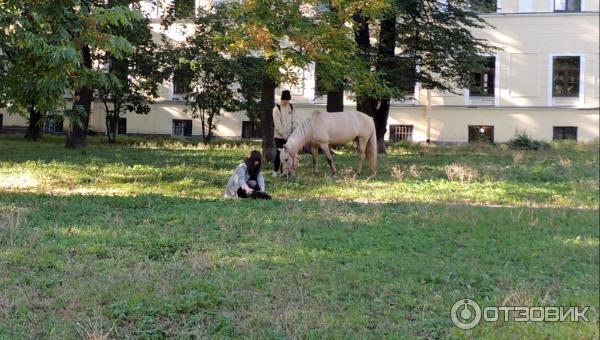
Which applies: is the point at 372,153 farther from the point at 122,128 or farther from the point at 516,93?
the point at 122,128

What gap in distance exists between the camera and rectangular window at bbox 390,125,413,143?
112 feet

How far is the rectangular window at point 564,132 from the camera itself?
3088cm

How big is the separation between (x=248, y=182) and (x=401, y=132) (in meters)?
24.5

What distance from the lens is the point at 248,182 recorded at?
10742 mm

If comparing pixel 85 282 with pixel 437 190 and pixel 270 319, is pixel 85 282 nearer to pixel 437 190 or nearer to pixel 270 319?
pixel 270 319

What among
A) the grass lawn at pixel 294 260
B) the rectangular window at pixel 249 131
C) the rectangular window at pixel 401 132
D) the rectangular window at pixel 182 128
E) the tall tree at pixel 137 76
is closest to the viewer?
the grass lawn at pixel 294 260

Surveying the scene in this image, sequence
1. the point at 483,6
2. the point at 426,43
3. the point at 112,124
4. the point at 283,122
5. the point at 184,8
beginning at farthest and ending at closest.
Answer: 1. the point at 112,124
2. the point at 184,8
3. the point at 483,6
4. the point at 426,43
5. the point at 283,122

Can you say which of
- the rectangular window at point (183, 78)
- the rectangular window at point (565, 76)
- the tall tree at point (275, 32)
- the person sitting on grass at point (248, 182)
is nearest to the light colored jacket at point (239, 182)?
the person sitting on grass at point (248, 182)

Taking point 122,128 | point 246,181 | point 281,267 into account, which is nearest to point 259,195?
point 246,181

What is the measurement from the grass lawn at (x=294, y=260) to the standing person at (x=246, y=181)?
375 mm

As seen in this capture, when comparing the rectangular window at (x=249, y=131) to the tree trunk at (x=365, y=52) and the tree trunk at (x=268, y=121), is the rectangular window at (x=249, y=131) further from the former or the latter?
the tree trunk at (x=268, y=121)

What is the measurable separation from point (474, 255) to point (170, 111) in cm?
3033

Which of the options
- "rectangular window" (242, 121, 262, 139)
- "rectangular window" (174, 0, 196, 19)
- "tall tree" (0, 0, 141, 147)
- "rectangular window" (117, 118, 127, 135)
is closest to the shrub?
"tall tree" (0, 0, 141, 147)

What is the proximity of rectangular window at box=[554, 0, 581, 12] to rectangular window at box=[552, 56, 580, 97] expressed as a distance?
2.51 meters
